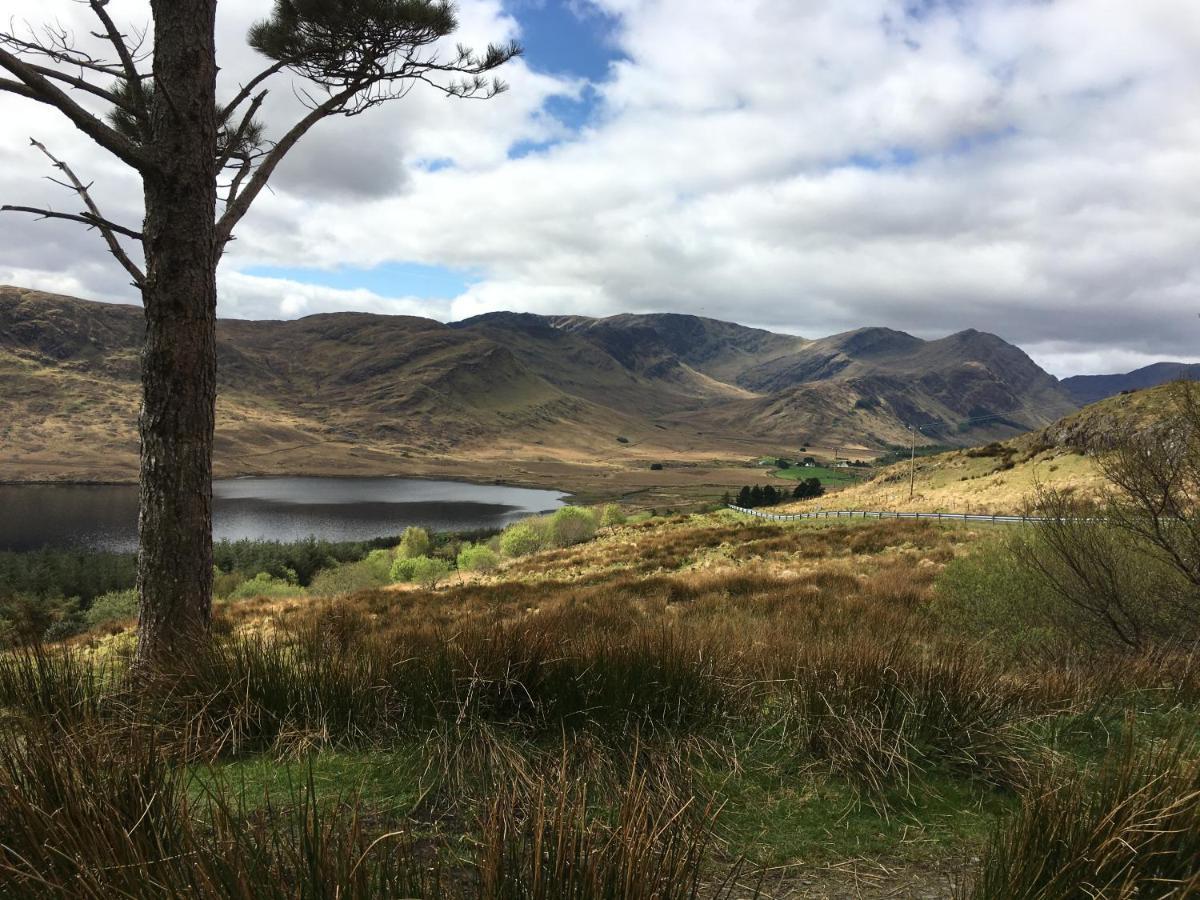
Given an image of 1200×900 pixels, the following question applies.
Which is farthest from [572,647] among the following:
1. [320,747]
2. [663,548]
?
[663,548]

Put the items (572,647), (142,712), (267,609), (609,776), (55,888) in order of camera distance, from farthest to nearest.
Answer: (267,609) < (572,647) < (142,712) < (609,776) < (55,888)

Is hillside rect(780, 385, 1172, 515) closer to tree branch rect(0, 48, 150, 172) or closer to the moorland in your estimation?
the moorland

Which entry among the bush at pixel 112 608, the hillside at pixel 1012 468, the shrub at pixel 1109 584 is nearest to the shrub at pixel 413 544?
the bush at pixel 112 608

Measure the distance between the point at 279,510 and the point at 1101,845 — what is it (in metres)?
116

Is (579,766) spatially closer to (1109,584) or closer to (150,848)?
(150,848)

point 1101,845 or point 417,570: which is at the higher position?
point 1101,845

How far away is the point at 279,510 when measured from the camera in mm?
104375

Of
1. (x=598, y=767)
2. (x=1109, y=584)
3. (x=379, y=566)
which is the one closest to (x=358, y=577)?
(x=379, y=566)

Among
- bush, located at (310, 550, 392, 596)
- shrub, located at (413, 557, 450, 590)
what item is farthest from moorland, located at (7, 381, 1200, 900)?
bush, located at (310, 550, 392, 596)

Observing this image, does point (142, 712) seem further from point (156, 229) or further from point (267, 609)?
point (267, 609)

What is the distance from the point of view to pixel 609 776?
11.6 feet

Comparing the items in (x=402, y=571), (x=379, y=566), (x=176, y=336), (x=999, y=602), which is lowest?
(x=379, y=566)

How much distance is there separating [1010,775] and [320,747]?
4219mm

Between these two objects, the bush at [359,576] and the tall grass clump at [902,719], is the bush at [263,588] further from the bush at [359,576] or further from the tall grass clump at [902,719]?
the tall grass clump at [902,719]
